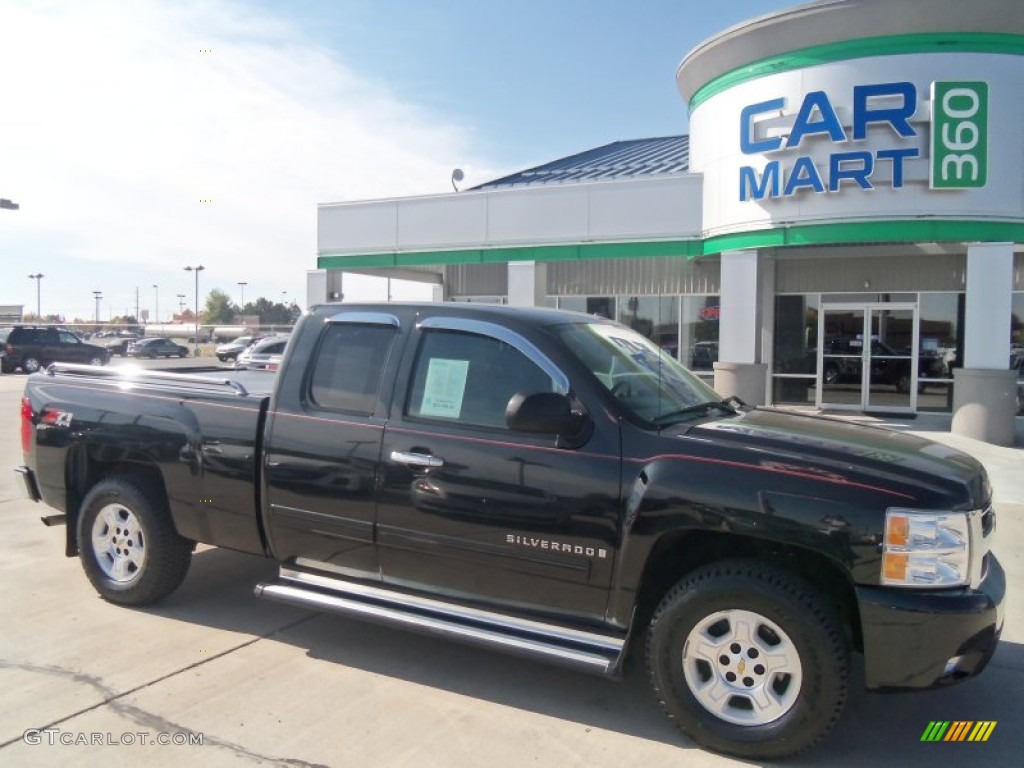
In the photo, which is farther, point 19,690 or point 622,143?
point 622,143

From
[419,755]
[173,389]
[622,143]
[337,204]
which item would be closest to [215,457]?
[173,389]

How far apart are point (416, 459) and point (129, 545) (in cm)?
232

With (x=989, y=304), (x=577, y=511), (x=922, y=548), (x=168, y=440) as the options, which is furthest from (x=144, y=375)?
(x=989, y=304)

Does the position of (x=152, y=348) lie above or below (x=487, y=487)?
above

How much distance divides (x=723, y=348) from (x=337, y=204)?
9379 mm

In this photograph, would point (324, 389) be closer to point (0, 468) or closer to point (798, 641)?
point (798, 641)

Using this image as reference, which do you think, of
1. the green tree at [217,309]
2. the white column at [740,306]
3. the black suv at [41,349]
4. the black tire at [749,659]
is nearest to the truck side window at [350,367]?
the black tire at [749,659]

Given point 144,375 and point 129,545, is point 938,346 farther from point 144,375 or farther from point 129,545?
point 129,545

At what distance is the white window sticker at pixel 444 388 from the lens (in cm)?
419

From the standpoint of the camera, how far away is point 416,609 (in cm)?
413

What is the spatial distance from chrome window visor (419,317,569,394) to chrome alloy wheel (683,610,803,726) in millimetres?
1291

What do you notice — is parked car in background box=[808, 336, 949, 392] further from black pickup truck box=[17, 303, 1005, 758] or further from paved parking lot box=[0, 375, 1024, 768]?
black pickup truck box=[17, 303, 1005, 758]

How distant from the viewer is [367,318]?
4.61m

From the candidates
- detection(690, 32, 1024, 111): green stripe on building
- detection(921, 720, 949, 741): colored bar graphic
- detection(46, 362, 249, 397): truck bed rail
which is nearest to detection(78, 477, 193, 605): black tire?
detection(46, 362, 249, 397): truck bed rail
